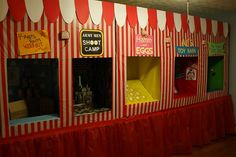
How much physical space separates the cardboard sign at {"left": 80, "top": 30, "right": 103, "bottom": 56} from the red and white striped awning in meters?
0.11

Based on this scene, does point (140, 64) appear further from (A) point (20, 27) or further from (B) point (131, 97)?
(A) point (20, 27)

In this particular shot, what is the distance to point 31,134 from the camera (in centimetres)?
237

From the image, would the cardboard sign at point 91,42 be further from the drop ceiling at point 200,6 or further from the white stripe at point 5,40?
the drop ceiling at point 200,6

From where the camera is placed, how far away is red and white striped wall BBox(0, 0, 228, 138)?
87.6 inches

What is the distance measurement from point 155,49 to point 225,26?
1.82 meters

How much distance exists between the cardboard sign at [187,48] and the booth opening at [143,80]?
413 millimetres

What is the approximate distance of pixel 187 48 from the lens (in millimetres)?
3709

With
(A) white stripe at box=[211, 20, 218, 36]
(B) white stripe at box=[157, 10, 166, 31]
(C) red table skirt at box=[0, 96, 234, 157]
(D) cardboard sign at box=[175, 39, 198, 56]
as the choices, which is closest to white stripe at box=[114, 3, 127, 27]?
(B) white stripe at box=[157, 10, 166, 31]

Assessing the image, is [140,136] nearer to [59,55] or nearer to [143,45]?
[143,45]

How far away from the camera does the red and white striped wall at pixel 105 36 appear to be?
2225 mm

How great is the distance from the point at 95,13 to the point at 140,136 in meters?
1.54

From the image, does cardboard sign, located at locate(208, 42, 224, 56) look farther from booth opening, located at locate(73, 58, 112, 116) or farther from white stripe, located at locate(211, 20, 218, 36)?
booth opening, located at locate(73, 58, 112, 116)

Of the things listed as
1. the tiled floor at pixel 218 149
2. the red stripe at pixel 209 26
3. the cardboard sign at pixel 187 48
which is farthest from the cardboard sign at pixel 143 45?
the tiled floor at pixel 218 149

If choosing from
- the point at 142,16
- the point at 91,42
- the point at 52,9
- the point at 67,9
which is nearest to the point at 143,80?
the point at 142,16
